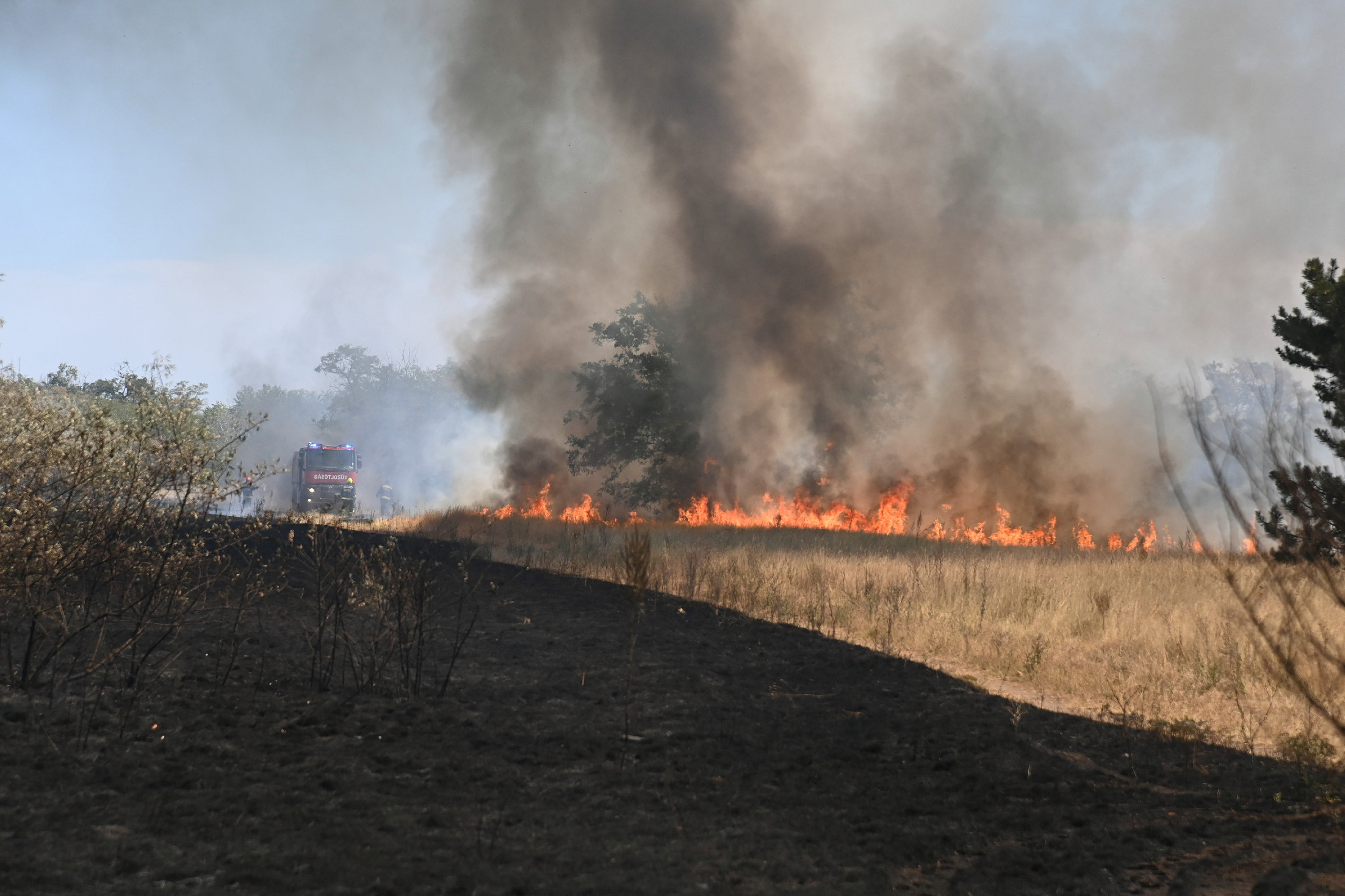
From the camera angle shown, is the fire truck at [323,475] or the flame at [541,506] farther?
the fire truck at [323,475]

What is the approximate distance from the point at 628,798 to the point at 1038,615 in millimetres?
7443

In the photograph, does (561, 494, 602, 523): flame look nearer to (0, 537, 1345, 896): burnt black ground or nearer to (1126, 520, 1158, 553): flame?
(1126, 520, 1158, 553): flame

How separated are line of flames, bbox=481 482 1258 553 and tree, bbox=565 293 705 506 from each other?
4.00 ft

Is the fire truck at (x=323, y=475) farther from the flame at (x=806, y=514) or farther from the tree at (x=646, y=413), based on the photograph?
the flame at (x=806, y=514)

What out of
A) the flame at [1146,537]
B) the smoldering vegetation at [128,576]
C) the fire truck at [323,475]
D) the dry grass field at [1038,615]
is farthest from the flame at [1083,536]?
the fire truck at [323,475]

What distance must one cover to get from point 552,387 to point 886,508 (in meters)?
15.0

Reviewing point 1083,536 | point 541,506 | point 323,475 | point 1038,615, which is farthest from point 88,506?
point 323,475

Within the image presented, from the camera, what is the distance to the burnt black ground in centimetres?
391

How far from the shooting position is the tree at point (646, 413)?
30625 mm

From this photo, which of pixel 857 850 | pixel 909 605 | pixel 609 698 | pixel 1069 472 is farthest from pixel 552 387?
pixel 857 850

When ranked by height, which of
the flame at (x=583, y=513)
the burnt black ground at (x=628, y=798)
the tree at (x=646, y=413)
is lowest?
the burnt black ground at (x=628, y=798)

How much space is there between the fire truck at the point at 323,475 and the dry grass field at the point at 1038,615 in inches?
670

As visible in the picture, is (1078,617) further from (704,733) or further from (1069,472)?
(1069,472)

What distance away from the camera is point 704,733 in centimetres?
628
